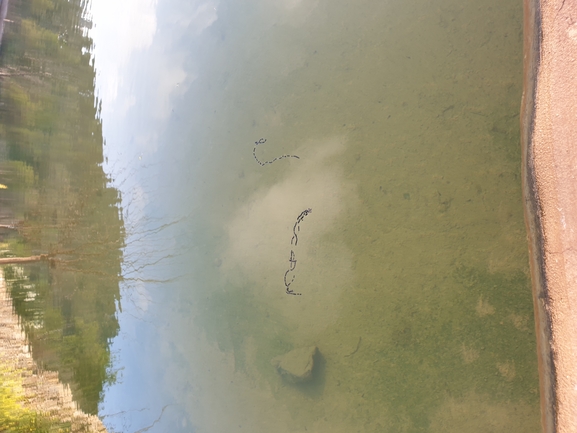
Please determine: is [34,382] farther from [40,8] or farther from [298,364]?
[40,8]

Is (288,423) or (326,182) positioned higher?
(326,182)

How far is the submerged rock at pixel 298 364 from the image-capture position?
281 centimetres

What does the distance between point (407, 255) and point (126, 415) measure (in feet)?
9.60

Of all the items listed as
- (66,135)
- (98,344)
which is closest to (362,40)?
(66,135)

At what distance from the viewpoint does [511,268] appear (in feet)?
8.07

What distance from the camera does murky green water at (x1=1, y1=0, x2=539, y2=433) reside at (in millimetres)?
2520

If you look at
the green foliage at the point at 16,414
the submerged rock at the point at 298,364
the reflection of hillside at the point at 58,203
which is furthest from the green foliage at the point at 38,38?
the submerged rock at the point at 298,364

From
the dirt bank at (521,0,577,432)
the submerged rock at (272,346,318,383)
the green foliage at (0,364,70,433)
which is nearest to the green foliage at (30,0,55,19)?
the green foliage at (0,364,70,433)

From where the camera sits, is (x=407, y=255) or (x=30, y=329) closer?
(x=407, y=255)

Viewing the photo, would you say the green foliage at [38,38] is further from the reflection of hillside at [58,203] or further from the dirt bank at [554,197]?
the dirt bank at [554,197]

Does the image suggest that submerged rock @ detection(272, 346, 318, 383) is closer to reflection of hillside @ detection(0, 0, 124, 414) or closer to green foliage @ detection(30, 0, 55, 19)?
reflection of hillside @ detection(0, 0, 124, 414)

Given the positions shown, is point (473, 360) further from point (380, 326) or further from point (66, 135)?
point (66, 135)

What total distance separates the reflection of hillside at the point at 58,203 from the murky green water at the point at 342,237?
7.9 inches

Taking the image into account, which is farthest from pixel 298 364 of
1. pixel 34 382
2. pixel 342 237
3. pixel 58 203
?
pixel 58 203
